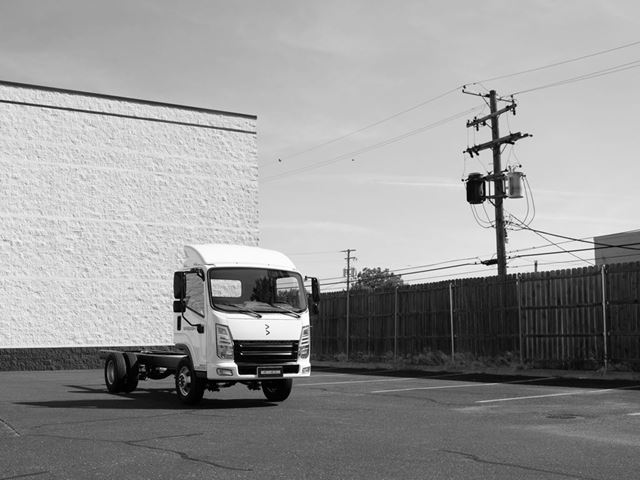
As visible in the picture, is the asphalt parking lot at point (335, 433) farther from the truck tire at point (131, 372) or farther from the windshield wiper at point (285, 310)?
the windshield wiper at point (285, 310)

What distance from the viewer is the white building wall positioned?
2981cm

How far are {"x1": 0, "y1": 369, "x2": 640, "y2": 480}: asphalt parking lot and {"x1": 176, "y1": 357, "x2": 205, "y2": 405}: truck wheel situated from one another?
0.72 feet

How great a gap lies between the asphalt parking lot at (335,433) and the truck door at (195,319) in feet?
3.14

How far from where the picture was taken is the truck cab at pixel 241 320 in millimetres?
13984

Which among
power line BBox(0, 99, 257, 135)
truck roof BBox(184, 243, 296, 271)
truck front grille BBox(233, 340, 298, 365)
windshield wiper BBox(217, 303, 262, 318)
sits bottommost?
truck front grille BBox(233, 340, 298, 365)

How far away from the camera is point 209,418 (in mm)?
12438

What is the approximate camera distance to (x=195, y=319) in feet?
48.4

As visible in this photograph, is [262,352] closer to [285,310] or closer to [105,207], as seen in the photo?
[285,310]

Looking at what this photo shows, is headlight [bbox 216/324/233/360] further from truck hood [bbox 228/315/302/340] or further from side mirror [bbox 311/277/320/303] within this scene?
side mirror [bbox 311/277/320/303]

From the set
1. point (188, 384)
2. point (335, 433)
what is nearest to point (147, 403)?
point (188, 384)

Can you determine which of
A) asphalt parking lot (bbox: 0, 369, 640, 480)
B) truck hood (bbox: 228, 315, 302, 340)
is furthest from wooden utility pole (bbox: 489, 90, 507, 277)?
truck hood (bbox: 228, 315, 302, 340)

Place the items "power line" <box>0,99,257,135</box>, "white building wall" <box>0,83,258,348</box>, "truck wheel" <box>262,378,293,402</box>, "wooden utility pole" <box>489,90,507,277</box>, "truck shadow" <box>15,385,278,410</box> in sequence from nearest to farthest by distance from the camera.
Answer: "truck shadow" <box>15,385,278,410</box>, "truck wheel" <box>262,378,293,402</box>, "white building wall" <box>0,83,258,348</box>, "power line" <box>0,99,257,135</box>, "wooden utility pole" <box>489,90,507,277</box>

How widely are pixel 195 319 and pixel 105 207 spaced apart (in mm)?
18197

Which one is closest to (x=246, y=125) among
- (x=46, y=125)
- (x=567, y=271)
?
(x=46, y=125)
